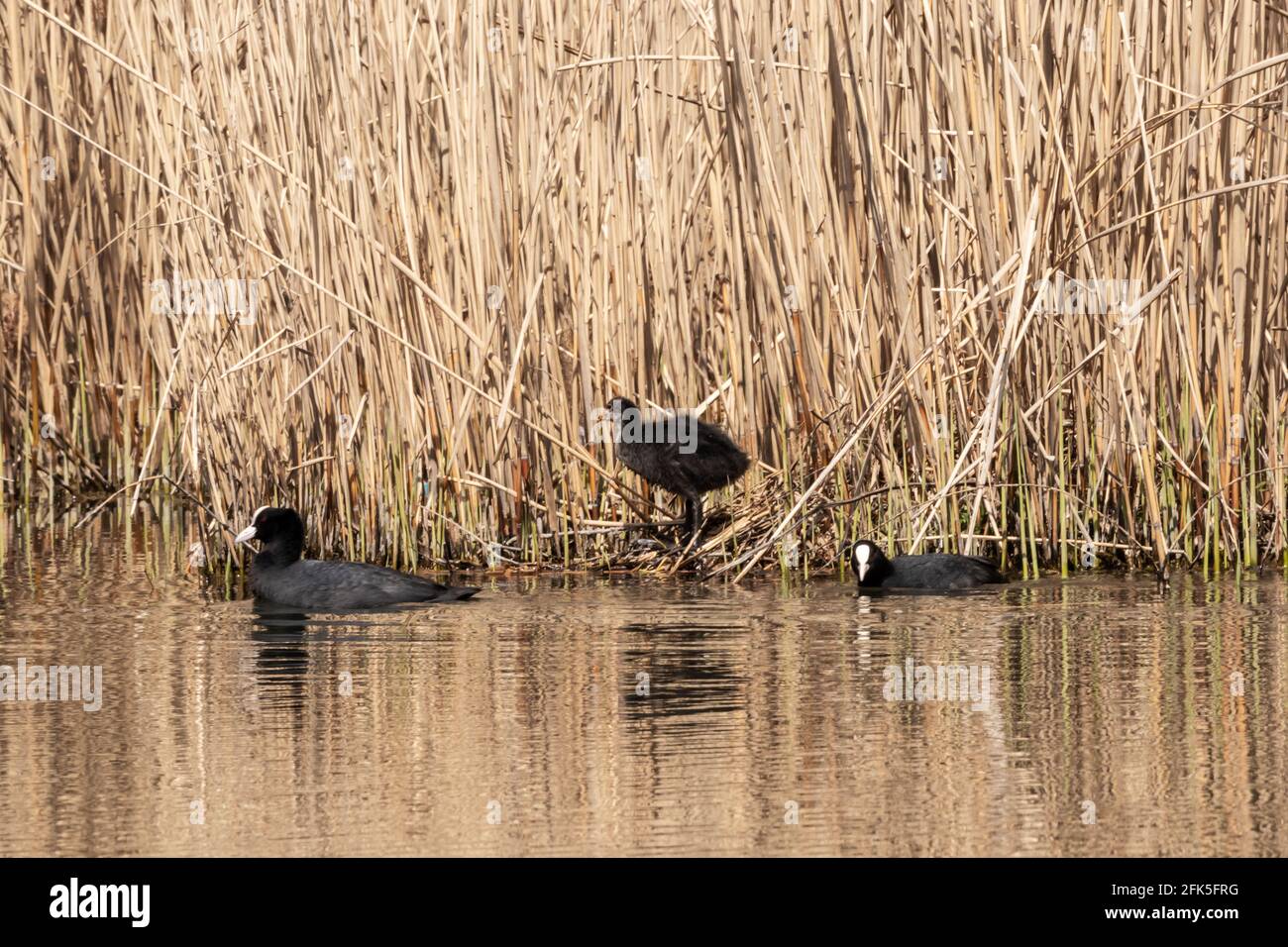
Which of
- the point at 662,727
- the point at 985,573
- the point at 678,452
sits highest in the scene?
the point at 678,452

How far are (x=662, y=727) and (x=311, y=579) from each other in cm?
251

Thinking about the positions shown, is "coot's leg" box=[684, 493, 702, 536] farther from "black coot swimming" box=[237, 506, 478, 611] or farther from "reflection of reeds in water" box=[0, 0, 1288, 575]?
"black coot swimming" box=[237, 506, 478, 611]

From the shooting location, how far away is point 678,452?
7.27 metres

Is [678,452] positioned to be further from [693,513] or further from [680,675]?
[680,675]

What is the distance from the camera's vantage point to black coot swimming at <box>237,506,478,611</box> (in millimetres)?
6828

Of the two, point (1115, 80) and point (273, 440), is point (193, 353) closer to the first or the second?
point (273, 440)

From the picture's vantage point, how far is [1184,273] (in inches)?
277

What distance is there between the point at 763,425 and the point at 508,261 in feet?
3.61

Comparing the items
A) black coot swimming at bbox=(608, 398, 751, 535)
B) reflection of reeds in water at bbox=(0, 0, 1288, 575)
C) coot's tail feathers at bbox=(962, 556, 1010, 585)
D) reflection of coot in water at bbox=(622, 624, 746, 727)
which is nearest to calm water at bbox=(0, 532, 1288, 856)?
reflection of coot in water at bbox=(622, 624, 746, 727)

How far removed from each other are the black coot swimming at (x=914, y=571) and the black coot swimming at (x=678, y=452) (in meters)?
0.76

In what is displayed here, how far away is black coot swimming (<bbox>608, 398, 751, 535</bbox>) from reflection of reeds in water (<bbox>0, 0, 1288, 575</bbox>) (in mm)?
178

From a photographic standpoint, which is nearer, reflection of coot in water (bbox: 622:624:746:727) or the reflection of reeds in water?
reflection of coot in water (bbox: 622:624:746:727)

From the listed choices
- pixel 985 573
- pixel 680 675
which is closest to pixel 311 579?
pixel 680 675
